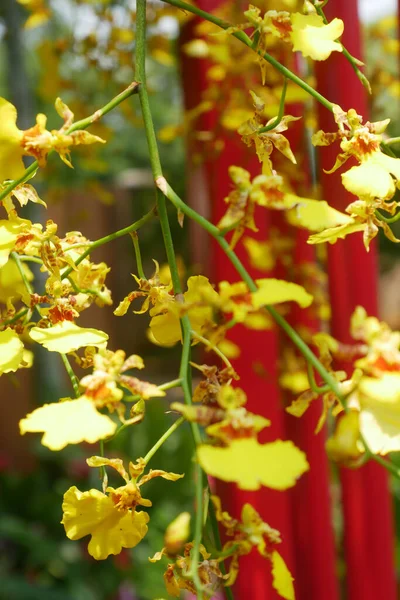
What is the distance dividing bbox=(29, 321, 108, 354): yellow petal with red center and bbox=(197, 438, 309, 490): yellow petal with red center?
108mm

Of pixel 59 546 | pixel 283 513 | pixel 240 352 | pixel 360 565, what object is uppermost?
pixel 240 352

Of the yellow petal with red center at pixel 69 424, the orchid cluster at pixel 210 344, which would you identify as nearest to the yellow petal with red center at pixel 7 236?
the orchid cluster at pixel 210 344

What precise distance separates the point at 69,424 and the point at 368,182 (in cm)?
20

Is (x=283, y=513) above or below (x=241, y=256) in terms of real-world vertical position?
below

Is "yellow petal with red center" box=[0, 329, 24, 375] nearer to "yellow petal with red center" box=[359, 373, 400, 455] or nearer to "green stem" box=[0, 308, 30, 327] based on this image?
"green stem" box=[0, 308, 30, 327]

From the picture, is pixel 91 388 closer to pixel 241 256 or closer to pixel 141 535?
pixel 141 535

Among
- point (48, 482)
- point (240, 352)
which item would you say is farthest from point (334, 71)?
point (48, 482)

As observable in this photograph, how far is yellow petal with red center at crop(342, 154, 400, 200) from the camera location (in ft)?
1.23

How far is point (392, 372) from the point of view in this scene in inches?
11.9

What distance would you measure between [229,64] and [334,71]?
0.21 meters

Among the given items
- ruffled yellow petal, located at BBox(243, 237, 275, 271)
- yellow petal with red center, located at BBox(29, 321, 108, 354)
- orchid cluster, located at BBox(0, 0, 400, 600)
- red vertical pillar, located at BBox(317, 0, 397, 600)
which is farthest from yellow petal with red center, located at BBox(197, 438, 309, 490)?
ruffled yellow petal, located at BBox(243, 237, 275, 271)

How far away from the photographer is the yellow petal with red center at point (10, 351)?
0.37 m

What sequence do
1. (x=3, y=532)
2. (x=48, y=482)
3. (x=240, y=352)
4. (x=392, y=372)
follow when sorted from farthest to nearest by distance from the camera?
(x=48, y=482) < (x=3, y=532) < (x=240, y=352) < (x=392, y=372)

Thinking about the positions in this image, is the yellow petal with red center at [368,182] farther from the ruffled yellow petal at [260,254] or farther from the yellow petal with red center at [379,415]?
the ruffled yellow petal at [260,254]
